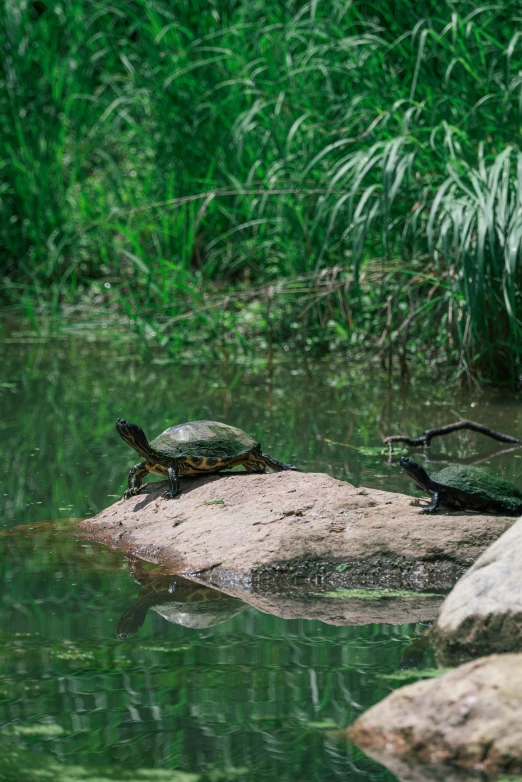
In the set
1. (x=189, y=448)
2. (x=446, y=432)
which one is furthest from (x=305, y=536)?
(x=446, y=432)

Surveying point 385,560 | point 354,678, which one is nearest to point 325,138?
point 385,560

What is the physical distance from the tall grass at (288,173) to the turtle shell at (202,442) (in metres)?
2.02

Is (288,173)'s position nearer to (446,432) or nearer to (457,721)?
(446,432)

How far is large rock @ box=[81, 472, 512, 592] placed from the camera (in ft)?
11.3

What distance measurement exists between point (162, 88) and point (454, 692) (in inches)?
264

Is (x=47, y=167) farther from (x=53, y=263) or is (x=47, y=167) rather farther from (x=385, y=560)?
(x=385, y=560)

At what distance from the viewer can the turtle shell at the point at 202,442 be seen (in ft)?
13.4

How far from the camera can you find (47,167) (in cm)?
969

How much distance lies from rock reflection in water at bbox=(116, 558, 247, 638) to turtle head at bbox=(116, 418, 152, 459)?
69cm

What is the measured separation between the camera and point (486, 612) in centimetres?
276

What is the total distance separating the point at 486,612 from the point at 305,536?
0.90m

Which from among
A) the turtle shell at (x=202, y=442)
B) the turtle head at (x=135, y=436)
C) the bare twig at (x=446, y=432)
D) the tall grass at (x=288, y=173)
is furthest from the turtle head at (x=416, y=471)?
the tall grass at (x=288, y=173)

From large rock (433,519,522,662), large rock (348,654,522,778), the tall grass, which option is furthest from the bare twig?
large rock (348,654,522,778)

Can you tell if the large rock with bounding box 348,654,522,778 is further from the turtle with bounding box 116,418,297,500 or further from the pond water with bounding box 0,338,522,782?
the turtle with bounding box 116,418,297,500
